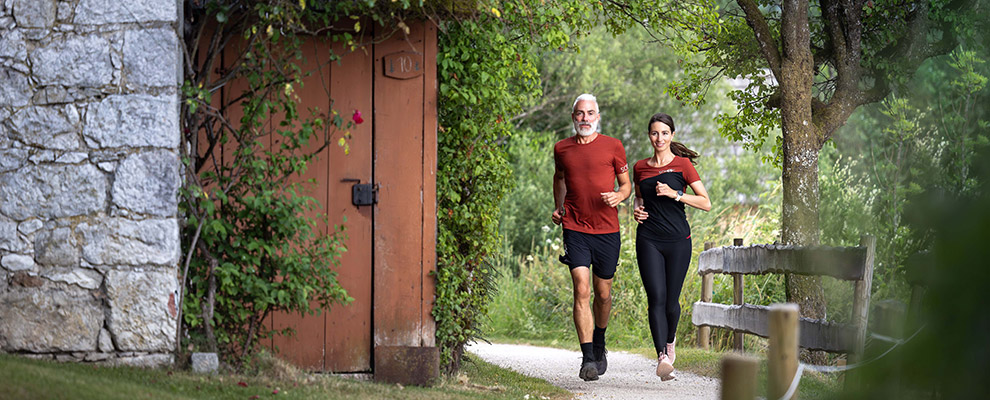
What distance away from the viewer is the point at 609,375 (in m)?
7.59

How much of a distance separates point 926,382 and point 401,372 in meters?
5.10

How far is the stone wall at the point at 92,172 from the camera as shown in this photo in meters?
5.09

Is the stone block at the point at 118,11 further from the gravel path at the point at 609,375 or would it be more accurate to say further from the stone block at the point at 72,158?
the gravel path at the point at 609,375

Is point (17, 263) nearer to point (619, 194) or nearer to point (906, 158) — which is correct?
point (619, 194)

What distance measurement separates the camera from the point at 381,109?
594cm

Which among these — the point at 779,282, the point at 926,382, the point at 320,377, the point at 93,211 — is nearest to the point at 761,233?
the point at 779,282

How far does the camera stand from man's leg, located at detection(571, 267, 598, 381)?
6535 millimetres

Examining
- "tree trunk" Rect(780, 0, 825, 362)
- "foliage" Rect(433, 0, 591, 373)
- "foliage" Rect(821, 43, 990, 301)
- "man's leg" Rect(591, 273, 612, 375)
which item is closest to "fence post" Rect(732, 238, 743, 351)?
"tree trunk" Rect(780, 0, 825, 362)

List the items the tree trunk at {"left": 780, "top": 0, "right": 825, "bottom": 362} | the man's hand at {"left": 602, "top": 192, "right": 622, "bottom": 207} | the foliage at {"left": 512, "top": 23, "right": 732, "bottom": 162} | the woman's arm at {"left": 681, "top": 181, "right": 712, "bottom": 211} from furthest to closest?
the foliage at {"left": 512, "top": 23, "right": 732, "bottom": 162} → the tree trunk at {"left": 780, "top": 0, "right": 825, "bottom": 362} → the woman's arm at {"left": 681, "top": 181, "right": 712, "bottom": 211} → the man's hand at {"left": 602, "top": 192, "right": 622, "bottom": 207}

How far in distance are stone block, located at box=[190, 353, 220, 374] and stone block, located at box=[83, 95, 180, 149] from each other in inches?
48.2

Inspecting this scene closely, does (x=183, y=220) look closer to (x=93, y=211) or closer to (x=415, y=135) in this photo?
(x=93, y=211)

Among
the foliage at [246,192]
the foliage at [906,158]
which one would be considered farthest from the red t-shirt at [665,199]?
the foliage at [906,158]

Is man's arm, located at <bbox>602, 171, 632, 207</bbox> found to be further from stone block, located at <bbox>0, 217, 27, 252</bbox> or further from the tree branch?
stone block, located at <bbox>0, 217, 27, 252</bbox>

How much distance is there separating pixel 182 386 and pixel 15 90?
1.95 m
